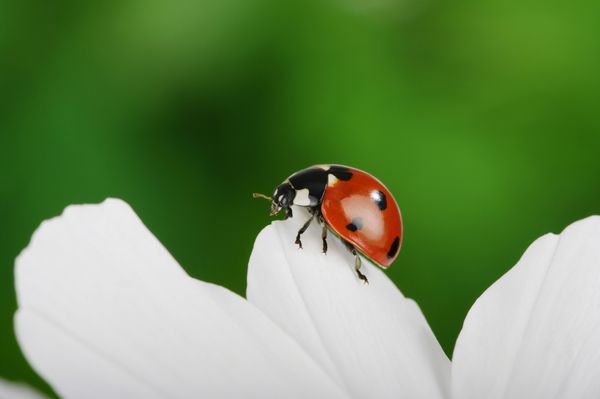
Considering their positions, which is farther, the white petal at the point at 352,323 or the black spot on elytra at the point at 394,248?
the black spot on elytra at the point at 394,248

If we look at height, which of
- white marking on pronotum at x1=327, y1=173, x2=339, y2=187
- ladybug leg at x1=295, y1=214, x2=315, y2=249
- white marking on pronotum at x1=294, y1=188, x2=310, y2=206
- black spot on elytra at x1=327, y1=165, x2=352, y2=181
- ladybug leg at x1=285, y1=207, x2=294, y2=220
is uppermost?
black spot on elytra at x1=327, y1=165, x2=352, y2=181

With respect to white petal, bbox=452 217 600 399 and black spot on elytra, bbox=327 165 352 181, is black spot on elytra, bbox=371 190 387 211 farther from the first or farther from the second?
white petal, bbox=452 217 600 399

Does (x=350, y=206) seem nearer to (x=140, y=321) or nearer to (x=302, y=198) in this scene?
(x=302, y=198)

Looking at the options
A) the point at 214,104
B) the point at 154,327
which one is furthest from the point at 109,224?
the point at 214,104

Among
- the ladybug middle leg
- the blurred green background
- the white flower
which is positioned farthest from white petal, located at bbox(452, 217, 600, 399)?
the blurred green background

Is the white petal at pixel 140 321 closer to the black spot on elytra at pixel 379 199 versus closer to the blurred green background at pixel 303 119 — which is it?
the black spot on elytra at pixel 379 199

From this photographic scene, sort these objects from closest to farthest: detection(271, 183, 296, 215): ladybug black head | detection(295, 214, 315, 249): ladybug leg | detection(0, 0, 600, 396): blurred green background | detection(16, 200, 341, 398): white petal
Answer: detection(16, 200, 341, 398): white petal → detection(295, 214, 315, 249): ladybug leg → detection(271, 183, 296, 215): ladybug black head → detection(0, 0, 600, 396): blurred green background

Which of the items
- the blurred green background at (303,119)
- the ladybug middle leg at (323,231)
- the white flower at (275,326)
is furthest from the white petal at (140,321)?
the blurred green background at (303,119)
